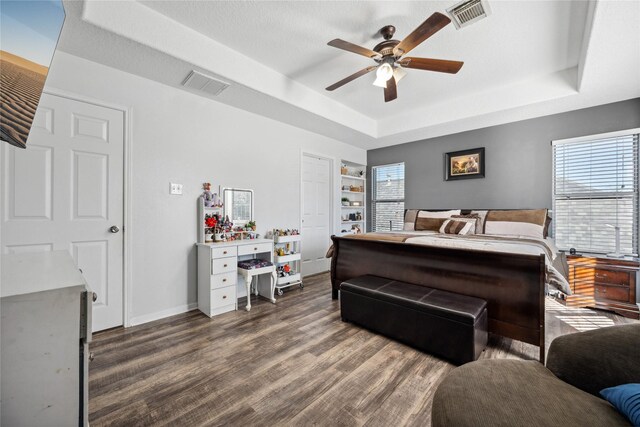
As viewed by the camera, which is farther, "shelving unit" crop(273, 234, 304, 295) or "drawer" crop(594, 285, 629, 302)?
"shelving unit" crop(273, 234, 304, 295)

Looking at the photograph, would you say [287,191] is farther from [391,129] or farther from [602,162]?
[602,162]

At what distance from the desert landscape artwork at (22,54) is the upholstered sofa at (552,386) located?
1.96m

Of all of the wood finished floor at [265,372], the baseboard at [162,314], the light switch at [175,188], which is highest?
the light switch at [175,188]

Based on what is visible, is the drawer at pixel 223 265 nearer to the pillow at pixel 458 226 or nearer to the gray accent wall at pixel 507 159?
the pillow at pixel 458 226

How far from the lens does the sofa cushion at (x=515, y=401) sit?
828 millimetres

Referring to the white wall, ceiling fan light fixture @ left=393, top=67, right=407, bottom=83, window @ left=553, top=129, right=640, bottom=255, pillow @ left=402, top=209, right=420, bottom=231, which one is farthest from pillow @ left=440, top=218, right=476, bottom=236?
the white wall

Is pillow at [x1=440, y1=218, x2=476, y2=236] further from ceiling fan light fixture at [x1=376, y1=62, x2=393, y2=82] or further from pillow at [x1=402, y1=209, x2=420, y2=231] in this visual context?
ceiling fan light fixture at [x1=376, y1=62, x2=393, y2=82]

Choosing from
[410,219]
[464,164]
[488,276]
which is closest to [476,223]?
[410,219]

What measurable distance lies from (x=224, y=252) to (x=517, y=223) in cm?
368

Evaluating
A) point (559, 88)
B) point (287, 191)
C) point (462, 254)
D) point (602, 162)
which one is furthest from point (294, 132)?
point (602, 162)

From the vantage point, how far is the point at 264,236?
3748mm

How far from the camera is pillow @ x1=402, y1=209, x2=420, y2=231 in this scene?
4.38 m

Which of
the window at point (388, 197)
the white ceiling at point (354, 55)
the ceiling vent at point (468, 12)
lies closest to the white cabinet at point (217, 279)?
the white ceiling at point (354, 55)

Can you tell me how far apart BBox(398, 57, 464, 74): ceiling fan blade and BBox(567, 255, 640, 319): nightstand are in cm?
269
